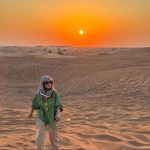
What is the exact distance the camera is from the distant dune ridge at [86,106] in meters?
8.62

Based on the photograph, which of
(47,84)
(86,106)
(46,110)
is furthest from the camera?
(86,106)

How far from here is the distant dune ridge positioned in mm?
8625

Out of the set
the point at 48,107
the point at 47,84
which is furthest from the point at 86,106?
the point at 47,84

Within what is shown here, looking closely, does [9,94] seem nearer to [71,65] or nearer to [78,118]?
[78,118]

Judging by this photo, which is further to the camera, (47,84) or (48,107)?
(48,107)

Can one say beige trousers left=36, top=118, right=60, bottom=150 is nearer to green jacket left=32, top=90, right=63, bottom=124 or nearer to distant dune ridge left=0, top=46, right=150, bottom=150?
green jacket left=32, top=90, right=63, bottom=124

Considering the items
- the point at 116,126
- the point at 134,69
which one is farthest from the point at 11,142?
the point at 134,69

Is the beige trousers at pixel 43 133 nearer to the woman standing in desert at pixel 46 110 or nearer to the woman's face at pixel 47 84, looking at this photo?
the woman standing in desert at pixel 46 110

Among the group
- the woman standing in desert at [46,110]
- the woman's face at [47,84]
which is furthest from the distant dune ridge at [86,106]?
the woman's face at [47,84]

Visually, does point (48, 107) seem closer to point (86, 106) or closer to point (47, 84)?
point (47, 84)

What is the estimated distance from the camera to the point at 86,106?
1438 centimetres

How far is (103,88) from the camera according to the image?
770 inches

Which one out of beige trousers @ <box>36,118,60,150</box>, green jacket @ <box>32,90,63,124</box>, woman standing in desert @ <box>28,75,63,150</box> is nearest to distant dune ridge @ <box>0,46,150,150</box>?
beige trousers @ <box>36,118,60,150</box>

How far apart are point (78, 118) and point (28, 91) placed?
928cm
